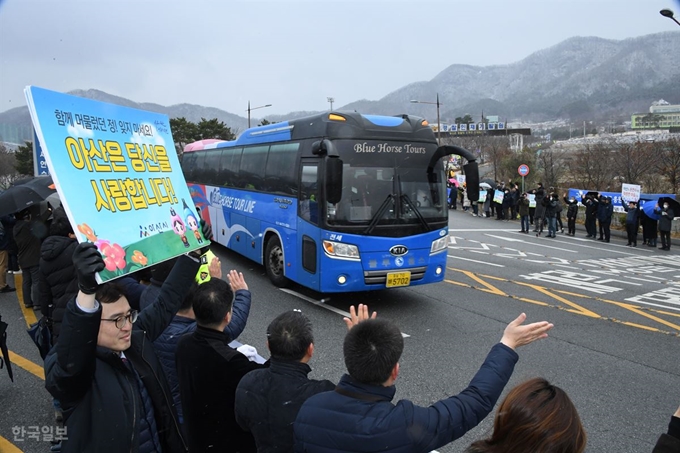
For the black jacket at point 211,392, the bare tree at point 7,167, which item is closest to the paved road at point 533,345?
the black jacket at point 211,392

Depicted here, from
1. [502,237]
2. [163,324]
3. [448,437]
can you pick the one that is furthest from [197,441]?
[502,237]

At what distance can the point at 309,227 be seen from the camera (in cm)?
805

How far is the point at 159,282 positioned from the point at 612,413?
4.41 m

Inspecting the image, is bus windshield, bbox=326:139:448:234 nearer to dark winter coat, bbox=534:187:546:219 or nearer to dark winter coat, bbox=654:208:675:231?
dark winter coat, bbox=654:208:675:231

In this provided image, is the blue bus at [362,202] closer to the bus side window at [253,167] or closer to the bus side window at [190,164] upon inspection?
the bus side window at [253,167]

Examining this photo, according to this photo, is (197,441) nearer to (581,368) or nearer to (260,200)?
(581,368)

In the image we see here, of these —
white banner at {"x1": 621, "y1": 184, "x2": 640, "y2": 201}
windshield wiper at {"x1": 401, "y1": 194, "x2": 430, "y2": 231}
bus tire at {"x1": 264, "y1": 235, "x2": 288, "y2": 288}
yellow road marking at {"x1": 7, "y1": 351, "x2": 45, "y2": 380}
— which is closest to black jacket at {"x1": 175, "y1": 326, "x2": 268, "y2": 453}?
yellow road marking at {"x1": 7, "y1": 351, "x2": 45, "y2": 380}

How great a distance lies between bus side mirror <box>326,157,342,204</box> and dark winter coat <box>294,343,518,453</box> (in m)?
5.08

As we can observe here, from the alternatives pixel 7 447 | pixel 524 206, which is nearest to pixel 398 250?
pixel 7 447

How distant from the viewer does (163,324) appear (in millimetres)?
2871

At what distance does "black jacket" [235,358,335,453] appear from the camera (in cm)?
224

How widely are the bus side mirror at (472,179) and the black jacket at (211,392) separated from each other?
603 centimetres

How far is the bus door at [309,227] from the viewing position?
25.6 ft

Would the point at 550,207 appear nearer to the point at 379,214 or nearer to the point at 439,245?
the point at 439,245
